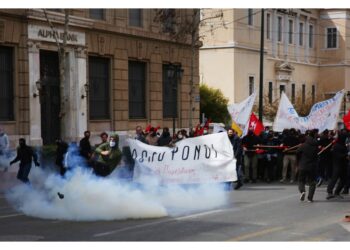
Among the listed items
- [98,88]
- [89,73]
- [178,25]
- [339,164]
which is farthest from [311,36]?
[339,164]

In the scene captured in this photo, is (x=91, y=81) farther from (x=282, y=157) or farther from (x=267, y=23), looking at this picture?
(x=267, y=23)

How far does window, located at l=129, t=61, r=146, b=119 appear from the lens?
31.8 m

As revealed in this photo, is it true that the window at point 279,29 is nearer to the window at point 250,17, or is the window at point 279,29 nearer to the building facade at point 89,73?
the window at point 250,17

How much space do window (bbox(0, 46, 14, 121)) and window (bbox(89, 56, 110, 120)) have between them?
4682mm

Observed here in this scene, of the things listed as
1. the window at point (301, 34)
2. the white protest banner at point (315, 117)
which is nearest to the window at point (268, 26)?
the window at point (301, 34)

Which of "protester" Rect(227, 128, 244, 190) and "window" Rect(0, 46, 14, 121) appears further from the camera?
"window" Rect(0, 46, 14, 121)

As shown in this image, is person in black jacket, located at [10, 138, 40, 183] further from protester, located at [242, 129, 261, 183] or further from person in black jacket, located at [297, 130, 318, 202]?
person in black jacket, located at [297, 130, 318, 202]

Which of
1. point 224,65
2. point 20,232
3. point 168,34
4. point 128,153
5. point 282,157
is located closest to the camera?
point 20,232

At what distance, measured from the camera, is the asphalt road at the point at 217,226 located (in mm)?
9844

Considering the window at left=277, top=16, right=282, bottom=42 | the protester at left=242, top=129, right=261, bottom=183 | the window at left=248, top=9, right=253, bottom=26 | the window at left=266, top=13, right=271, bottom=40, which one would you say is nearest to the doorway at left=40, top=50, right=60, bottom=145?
the protester at left=242, top=129, right=261, bottom=183

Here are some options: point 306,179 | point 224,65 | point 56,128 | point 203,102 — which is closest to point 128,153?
point 306,179

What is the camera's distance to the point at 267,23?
53.6 meters

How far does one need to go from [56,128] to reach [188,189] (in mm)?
14721

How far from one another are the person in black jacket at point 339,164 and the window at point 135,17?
57.9 ft
